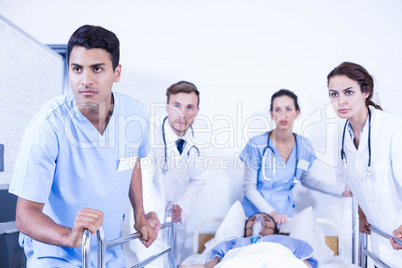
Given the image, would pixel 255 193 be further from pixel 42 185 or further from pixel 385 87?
pixel 42 185

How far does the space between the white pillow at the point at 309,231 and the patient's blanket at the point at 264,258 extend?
21.4 inches

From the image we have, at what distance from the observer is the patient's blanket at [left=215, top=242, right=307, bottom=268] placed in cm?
143

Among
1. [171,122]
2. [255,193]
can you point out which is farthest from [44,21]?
[255,193]

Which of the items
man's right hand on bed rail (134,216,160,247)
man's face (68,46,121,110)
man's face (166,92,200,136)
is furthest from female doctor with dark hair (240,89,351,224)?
man's face (68,46,121,110)

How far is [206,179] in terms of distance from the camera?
268 centimetres

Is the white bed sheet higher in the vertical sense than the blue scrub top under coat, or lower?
lower

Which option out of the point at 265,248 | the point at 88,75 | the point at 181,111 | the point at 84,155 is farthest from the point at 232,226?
the point at 88,75

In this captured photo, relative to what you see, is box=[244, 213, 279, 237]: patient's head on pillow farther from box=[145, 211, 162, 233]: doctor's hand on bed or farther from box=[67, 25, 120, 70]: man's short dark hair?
box=[67, 25, 120, 70]: man's short dark hair

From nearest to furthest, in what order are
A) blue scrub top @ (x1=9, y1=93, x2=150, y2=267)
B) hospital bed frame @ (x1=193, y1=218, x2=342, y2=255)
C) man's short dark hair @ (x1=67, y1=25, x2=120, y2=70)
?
blue scrub top @ (x1=9, y1=93, x2=150, y2=267) → man's short dark hair @ (x1=67, y1=25, x2=120, y2=70) → hospital bed frame @ (x1=193, y1=218, x2=342, y2=255)

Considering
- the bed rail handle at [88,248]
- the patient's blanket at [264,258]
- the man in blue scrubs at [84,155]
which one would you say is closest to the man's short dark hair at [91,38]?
the man in blue scrubs at [84,155]

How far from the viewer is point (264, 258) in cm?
150

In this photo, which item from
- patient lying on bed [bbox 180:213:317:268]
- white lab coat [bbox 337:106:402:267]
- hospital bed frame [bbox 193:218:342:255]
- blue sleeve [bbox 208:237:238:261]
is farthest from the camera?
hospital bed frame [bbox 193:218:342:255]

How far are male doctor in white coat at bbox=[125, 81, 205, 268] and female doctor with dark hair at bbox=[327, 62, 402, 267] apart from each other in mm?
905

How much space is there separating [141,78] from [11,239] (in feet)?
4.37
